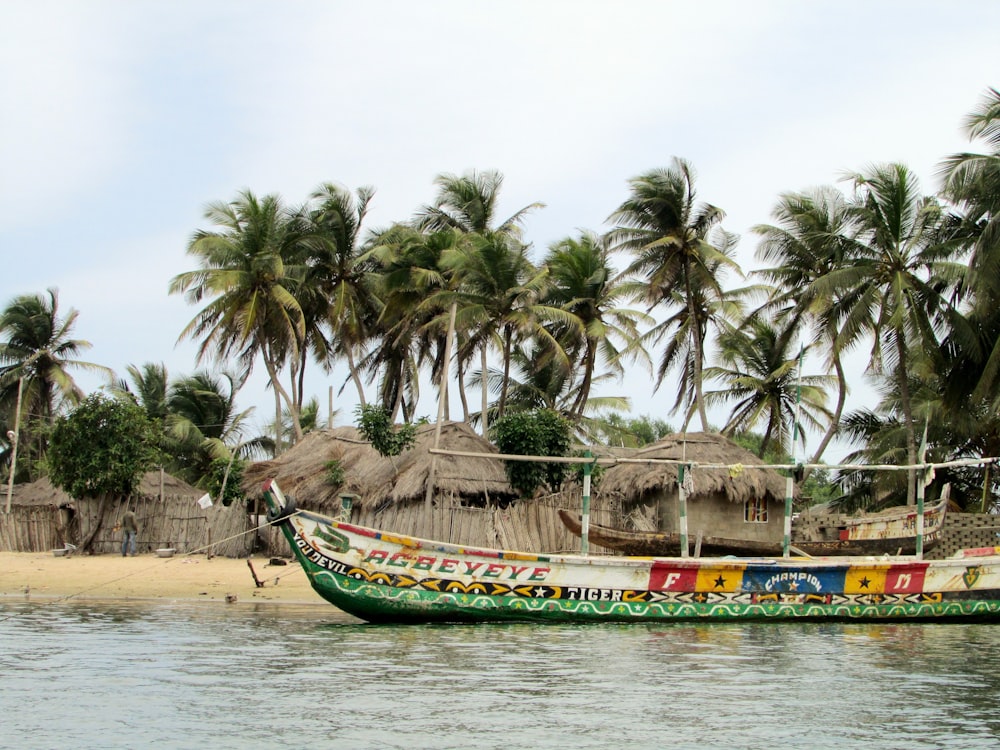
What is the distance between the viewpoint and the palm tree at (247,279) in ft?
88.5

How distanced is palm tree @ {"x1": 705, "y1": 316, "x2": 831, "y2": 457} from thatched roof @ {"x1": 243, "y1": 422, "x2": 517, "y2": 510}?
10068 millimetres

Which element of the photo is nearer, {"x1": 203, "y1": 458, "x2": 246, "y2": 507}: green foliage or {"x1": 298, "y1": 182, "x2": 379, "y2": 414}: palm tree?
{"x1": 203, "y1": 458, "x2": 246, "y2": 507}: green foliage

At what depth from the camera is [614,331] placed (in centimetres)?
2780

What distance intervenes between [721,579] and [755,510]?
1019 cm

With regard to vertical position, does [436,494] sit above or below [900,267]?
below

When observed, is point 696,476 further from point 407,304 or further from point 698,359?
point 407,304

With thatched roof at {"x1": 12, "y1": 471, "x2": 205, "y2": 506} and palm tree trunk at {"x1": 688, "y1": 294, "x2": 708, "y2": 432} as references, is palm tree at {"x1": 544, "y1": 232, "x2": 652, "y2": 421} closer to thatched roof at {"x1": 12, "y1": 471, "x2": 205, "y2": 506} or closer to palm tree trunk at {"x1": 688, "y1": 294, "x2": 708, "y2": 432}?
palm tree trunk at {"x1": 688, "y1": 294, "x2": 708, "y2": 432}

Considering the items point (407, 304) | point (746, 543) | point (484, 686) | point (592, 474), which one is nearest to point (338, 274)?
point (407, 304)

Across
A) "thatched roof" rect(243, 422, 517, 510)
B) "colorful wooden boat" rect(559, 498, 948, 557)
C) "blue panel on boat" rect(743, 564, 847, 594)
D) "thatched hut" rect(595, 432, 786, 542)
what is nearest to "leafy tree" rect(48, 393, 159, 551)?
"thatched roof" rect(243, 422, 517, 510)

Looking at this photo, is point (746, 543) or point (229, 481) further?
point (229, 481)

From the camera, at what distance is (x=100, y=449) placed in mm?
23141

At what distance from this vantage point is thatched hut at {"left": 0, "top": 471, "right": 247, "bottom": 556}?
73.4ft

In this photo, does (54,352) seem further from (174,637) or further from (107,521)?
(174,637)

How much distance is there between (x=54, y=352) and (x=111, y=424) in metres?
12.0
